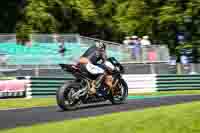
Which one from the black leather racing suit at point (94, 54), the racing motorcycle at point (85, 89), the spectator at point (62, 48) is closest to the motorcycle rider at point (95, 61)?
the black leather racing suit at point (94, 54)

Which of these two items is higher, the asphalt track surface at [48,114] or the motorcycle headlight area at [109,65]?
the motorcycle headlight area at [109,65]

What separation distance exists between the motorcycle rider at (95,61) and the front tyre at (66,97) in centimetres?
71

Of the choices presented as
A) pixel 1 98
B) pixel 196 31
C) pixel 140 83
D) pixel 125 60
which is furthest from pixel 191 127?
pixel 125 60

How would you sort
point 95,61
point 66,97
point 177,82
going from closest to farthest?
point 66,97, point 95,61, point 177,82

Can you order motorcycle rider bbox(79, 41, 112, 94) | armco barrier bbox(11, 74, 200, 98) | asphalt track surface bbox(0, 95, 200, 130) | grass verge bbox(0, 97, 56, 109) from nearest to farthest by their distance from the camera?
Result: 1. asphalt track surface bbox(0, 95, 200, 130)
2. motorcycle rider bbox(79, 41, 112, 94)
3. grass verge bbox(0, 97, 56, 109)
4. armco barrier bbox(11, 74, 200, 98)

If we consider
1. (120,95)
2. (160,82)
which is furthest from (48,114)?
(160,82)

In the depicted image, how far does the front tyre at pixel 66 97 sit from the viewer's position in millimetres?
12906

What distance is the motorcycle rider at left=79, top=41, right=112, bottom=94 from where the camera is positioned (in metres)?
13.7

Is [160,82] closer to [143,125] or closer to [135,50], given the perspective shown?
[135,50]

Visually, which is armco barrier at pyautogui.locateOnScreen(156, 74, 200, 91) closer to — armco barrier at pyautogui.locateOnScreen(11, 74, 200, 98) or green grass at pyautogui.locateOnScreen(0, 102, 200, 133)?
armco barrier at pyautogui.locateOnScreen(11, 74, 200, 98)

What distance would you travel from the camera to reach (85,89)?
44.4 feet

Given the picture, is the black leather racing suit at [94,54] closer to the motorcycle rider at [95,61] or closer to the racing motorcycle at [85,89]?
the motorcycle rider at [95,61]

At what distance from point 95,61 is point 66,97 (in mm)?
1356

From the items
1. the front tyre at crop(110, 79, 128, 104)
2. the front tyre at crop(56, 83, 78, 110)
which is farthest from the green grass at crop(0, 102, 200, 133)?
the front tyre at crop(110, 79, 128, 104)
